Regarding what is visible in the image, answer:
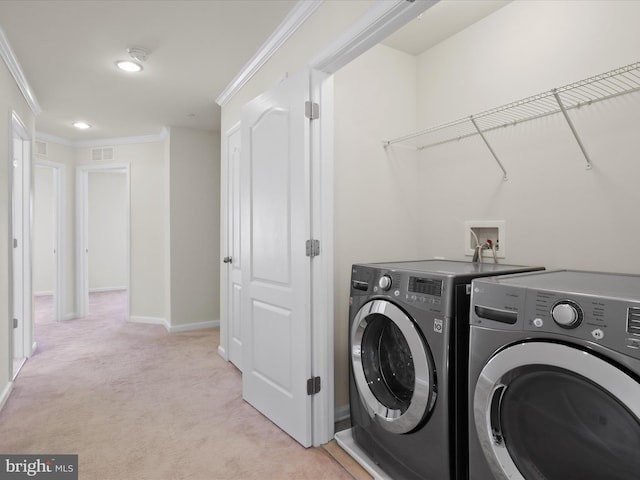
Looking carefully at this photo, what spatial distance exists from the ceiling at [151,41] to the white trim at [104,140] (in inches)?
42.9

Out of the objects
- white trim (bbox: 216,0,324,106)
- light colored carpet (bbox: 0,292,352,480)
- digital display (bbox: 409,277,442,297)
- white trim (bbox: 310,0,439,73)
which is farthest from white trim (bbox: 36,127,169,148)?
digital display (bbox: 409,277,442,297)

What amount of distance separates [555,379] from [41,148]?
223 inches

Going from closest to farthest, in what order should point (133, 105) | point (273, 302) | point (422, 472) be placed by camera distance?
1. point (422, 472)
2. point (273, 302)
3. point (133, 105)

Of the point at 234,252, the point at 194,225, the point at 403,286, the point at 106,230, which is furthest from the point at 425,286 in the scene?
the point at 106,230

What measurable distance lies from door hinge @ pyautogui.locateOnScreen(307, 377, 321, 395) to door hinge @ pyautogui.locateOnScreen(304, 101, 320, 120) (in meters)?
1.37

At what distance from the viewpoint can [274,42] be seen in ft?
8.22

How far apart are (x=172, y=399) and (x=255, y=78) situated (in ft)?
7.90

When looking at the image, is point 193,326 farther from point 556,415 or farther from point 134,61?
point 556,415

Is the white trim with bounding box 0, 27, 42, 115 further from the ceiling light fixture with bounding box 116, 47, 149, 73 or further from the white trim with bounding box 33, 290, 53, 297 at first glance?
the white trim with bounding box 33, 290, 53, 297

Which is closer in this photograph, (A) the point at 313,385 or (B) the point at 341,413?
(A) the point at 313,385

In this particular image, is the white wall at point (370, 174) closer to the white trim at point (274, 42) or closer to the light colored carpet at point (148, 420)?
the white trim at point (274, 42)

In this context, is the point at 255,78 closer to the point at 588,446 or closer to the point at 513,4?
the point at 513,4

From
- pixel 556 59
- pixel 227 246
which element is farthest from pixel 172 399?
pixel 556 59

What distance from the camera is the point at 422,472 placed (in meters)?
1.54
